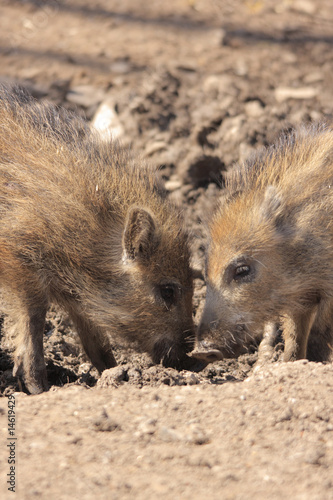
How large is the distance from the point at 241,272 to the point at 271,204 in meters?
0.64

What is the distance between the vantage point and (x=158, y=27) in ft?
35.6

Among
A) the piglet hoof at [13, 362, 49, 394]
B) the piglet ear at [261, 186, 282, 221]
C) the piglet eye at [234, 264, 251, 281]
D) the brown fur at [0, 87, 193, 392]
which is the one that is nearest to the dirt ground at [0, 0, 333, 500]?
the piglet hoof at [13, 362, 49, 394]

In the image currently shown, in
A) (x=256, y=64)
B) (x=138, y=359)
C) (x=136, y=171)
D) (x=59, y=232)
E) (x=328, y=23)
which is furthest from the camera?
(x=328, y=23)

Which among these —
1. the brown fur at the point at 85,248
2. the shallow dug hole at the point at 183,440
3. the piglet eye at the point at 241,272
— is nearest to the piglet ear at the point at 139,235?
the brown fur at the point at 85,248

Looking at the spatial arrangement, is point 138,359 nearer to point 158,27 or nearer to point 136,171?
point 136,171

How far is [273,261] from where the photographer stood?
559 cm

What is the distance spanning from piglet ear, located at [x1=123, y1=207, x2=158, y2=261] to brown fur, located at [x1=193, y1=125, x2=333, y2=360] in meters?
0.63

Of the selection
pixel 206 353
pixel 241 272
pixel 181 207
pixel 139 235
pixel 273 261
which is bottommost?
pixel 206 353

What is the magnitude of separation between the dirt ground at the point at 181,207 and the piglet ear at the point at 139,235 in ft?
3.29

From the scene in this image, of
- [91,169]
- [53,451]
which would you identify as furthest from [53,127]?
[53,451]

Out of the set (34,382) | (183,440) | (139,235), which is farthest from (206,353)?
(183,440)

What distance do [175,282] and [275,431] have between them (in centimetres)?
210

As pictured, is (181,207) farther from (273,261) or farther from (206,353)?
(206,353)

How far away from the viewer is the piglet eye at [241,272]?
18.4 feet
